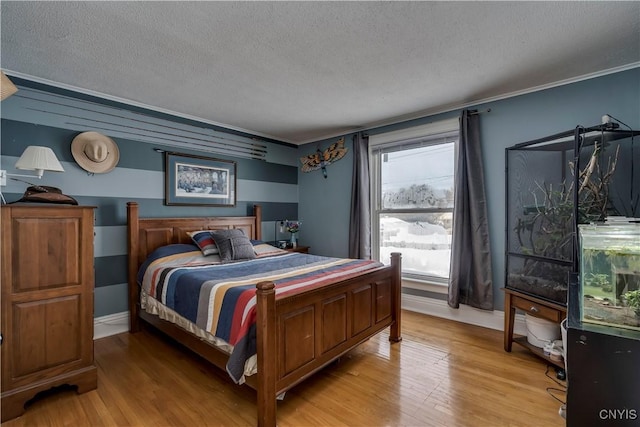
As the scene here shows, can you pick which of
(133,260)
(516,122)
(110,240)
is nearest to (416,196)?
(516,122)

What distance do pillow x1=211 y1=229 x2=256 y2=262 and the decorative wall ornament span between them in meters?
1.82

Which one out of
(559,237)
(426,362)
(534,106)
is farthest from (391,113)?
(426,362)

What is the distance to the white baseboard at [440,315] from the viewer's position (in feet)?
9.53

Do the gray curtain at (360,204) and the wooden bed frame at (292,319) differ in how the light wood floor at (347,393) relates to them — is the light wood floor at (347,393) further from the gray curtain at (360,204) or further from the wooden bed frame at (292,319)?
the gray curtain at (360,204)

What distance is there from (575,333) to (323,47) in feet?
6.94

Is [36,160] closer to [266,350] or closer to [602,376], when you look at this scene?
[266,350]

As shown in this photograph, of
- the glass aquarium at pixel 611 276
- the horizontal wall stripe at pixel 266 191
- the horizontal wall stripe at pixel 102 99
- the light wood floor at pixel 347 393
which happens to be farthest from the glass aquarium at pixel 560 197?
the horizontal wall stripe at pixel 102 99

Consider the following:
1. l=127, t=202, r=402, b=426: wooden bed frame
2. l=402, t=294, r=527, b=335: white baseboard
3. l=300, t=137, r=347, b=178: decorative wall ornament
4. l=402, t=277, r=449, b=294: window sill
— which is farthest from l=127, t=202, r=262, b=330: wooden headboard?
l=402, t=294, r=527, b=335: white baseboard

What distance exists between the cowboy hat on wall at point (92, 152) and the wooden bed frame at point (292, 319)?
460mm

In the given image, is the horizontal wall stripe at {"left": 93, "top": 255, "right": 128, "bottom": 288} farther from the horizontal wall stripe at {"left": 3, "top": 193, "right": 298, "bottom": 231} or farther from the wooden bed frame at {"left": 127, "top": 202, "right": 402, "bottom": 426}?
the horizontal wall stripe at {"left": 3, "top": 193, "right": 298, "bottom": 231}

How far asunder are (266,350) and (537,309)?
2.14 m

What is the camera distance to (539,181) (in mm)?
2428

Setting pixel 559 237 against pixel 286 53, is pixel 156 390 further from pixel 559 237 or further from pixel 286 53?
pixel 559 237

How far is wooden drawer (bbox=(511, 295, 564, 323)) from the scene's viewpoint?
2.16m
